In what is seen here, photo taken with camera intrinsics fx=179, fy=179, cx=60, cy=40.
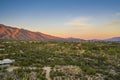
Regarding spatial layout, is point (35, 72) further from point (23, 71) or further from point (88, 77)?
point (88, 77)

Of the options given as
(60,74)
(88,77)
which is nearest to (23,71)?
(60,74)

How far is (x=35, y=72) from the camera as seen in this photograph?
16656 mm

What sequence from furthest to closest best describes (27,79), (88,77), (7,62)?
(7,62)
(88,77)
(27,79)

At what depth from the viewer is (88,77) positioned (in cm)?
1600

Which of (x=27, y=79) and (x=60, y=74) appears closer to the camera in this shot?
(x=27, y=79)

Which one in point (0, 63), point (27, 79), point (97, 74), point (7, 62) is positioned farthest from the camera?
point (7, 62)

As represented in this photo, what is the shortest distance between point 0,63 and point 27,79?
558 centimetres

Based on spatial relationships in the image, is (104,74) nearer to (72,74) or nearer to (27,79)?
(72,74)

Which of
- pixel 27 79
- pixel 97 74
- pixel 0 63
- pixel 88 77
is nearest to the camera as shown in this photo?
pixel 27 79

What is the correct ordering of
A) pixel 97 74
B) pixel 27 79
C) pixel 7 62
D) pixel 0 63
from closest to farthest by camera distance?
pixel 27 79
pixel 97 74
pixel 0 63
pixel 7 62

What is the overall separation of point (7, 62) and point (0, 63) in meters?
1.28

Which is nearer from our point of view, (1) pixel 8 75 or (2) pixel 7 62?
(1) pixel 8 75

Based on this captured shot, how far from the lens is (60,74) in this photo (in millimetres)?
16172

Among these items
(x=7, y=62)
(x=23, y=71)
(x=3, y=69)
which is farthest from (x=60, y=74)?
(x=7, y=62)
